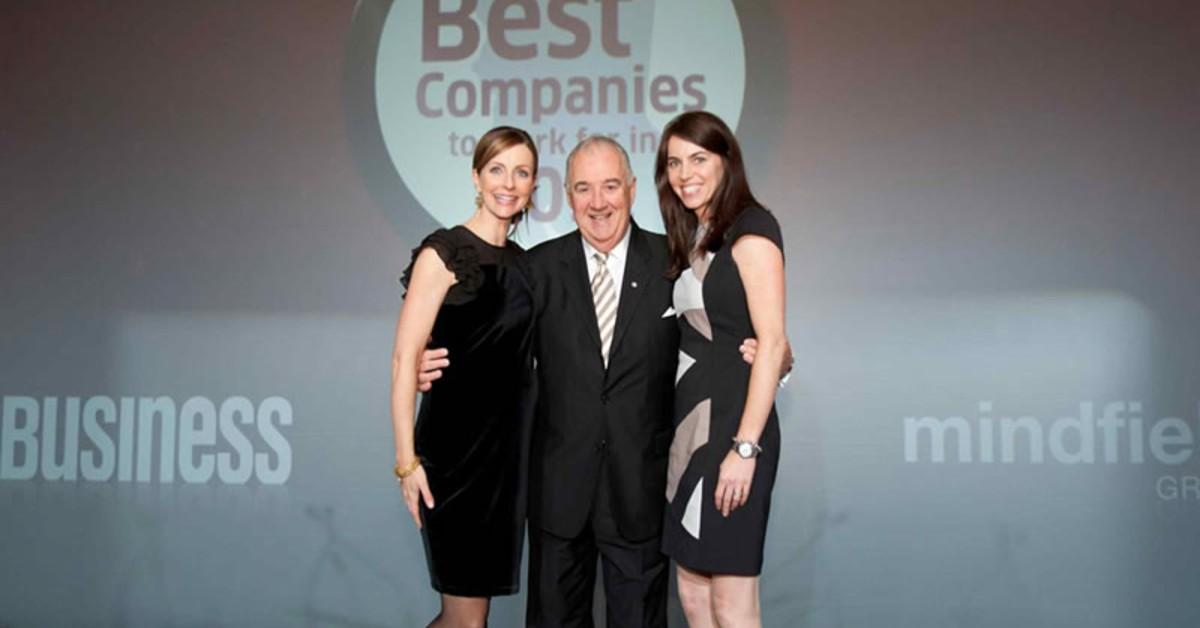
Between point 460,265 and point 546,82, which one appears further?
point 546,82

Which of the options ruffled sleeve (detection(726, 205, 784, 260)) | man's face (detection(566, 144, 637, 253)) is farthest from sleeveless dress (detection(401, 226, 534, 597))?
ruffled sleeve (detection(726, 205, 784, 260))

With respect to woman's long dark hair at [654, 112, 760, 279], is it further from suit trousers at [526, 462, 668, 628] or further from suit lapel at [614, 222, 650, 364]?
suit trousers at [526, 462, 668, 628]

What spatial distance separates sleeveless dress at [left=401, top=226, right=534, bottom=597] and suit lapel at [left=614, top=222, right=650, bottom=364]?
22cm

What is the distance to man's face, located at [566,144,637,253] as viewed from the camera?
2391 mm

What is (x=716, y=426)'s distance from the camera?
2199 millimetres

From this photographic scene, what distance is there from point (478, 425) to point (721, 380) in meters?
0.61

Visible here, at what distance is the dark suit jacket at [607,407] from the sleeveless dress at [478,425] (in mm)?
54

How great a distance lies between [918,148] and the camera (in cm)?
359

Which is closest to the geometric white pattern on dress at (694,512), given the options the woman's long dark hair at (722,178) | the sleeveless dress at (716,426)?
the sleeveless dress at (716,426)

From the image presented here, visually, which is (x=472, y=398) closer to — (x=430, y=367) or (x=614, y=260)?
(x=430, y=367)

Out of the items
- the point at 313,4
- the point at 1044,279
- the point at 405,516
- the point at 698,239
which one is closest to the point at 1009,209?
the point at 1044,279

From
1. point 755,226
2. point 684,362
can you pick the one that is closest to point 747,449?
point 684,362

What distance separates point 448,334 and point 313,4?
1.97 meters

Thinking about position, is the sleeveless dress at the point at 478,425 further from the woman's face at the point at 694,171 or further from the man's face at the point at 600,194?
the woman's face at the point at 694,171
